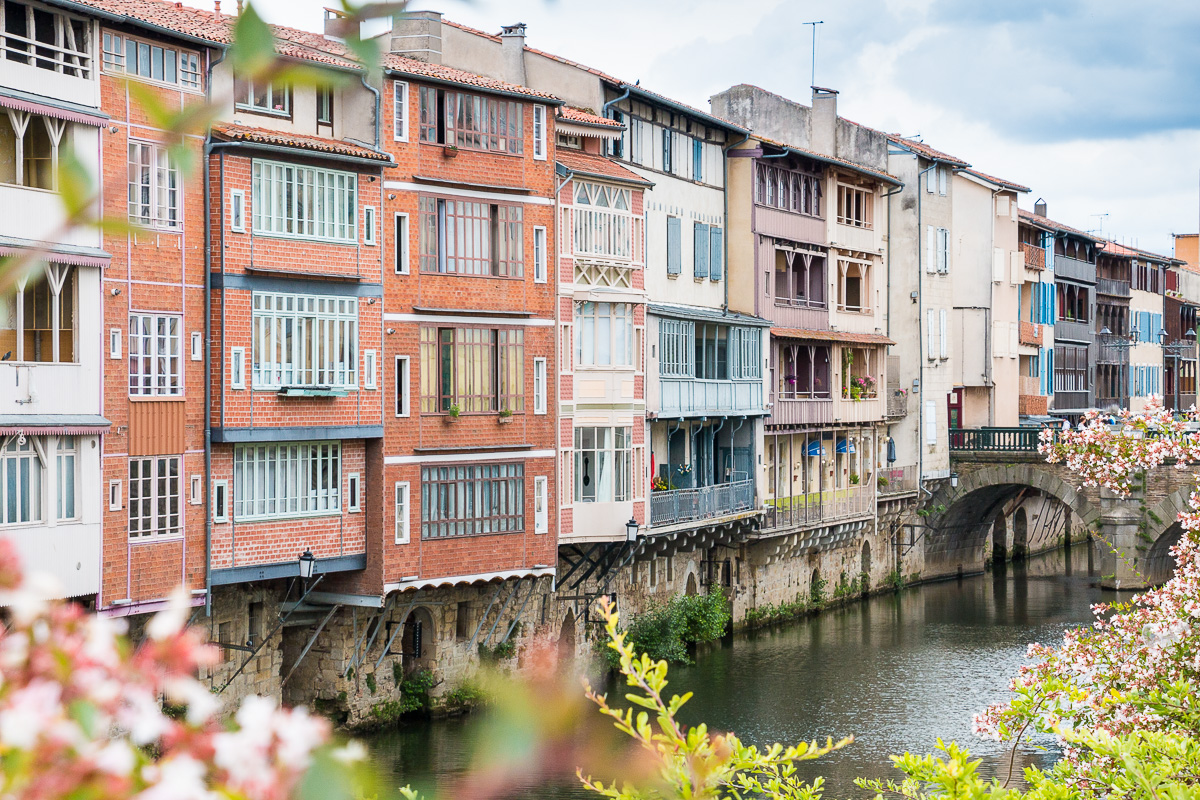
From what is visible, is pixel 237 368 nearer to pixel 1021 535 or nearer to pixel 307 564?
pixel 307 564

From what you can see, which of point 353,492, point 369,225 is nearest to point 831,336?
point 369,225

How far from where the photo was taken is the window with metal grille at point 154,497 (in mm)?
27672

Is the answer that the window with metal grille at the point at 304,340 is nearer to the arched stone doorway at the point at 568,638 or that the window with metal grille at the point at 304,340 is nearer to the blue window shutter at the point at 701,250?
the arched stone doorway at the point at 568,638

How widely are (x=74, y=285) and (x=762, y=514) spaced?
25.8 m

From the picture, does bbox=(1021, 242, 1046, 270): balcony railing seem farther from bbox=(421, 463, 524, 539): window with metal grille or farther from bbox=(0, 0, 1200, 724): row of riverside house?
bbox=(421, 463, 524, 539): window with metal grille

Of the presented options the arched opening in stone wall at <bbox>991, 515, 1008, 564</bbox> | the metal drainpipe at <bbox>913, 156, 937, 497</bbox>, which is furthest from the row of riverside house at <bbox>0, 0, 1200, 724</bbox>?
the arched opening in stone wall at <bbox>991, 515, 1008, 564</bbox>

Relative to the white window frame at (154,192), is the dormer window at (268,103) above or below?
above

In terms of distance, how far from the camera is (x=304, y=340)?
101 feet

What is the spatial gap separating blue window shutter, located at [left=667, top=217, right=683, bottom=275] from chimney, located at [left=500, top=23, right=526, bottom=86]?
6.52 m

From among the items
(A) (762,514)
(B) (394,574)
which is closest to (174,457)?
(B) (394,574)

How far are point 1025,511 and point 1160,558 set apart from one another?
15421 millimetres

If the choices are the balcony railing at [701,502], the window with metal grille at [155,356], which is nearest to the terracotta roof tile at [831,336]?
the balcony railing at [701,502]

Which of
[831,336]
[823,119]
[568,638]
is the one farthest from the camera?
[823,119]

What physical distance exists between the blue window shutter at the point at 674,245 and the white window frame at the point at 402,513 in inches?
536
